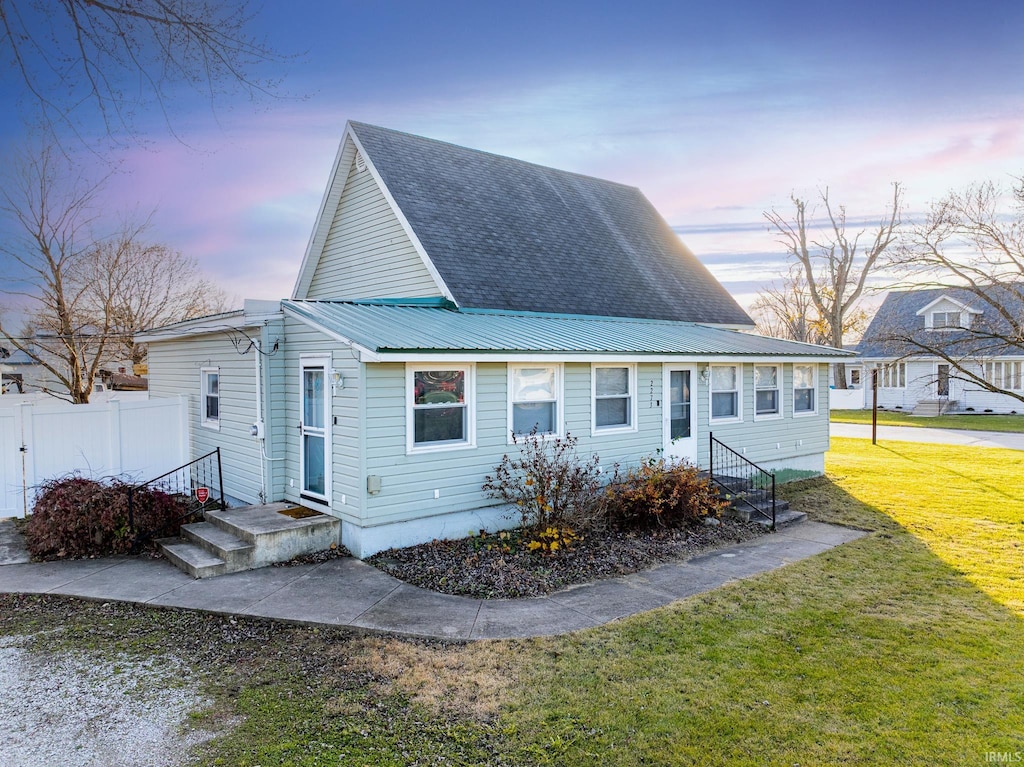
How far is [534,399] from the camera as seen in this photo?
31.2ft

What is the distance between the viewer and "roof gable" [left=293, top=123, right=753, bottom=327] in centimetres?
1209

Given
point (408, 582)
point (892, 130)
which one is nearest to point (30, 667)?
point (408, 582)

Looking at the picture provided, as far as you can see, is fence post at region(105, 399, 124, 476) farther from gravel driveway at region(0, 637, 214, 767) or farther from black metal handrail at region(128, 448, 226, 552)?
gravel driveway at region(0, 637, 214, 767)

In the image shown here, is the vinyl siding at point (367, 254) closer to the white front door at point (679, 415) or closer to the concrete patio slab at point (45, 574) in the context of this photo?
the white front door at point (679, 415)

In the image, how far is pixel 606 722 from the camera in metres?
4.32

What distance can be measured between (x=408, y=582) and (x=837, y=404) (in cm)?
3580

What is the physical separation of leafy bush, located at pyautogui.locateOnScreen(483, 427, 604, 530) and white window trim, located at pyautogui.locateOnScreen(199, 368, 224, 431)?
17.2ft

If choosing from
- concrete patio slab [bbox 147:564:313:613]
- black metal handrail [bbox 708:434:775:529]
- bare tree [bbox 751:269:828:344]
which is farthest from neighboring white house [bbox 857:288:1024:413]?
concrete patio slab [bbox 147:564:313:613]

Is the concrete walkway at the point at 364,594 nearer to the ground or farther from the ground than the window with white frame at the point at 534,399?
nearer to the ground

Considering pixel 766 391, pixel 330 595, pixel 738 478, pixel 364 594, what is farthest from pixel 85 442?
pixel 766 391

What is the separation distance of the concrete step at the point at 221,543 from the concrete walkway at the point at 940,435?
21.8 m

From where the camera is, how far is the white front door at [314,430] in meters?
8.45

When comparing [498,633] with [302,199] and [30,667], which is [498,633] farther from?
[302,199]

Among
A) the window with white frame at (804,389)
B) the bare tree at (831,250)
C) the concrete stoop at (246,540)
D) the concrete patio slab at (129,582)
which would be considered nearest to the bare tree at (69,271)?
the concrete stoop at (246,540)
